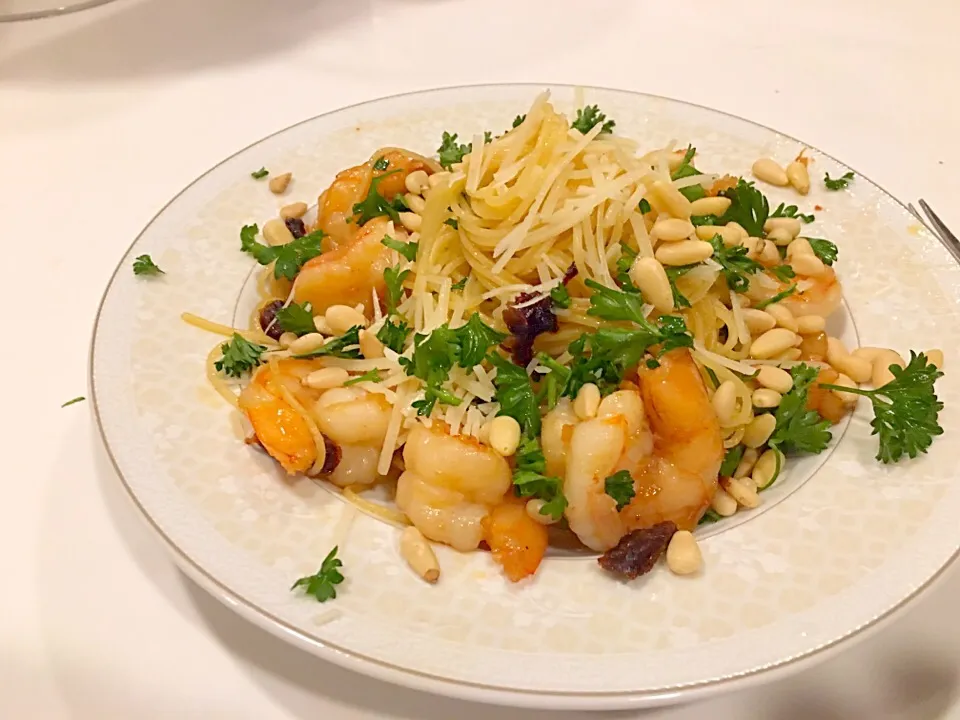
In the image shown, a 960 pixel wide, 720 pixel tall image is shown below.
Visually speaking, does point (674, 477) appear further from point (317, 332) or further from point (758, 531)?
point (317, 332)

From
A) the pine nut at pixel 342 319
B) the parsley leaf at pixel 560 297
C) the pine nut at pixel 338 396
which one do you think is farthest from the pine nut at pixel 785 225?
the pine nut at pixel 338 396

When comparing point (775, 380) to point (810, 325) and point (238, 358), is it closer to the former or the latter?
point (810, 325)

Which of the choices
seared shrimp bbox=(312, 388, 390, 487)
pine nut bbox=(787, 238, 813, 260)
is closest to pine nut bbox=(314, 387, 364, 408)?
seared shrimp bbox=(312, 388, 390, 487)

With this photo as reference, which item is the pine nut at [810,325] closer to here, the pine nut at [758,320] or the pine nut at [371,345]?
the pine nut at [758,320]

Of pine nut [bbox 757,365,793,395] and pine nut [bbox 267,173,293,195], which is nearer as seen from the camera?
pine nut [bbox 757,365,793,395]

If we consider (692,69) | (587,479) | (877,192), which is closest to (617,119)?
(877,192)

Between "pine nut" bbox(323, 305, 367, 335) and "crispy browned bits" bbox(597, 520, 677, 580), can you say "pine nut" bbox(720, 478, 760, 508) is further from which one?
"pine nut" bbox(323, 305, 367, 335)
